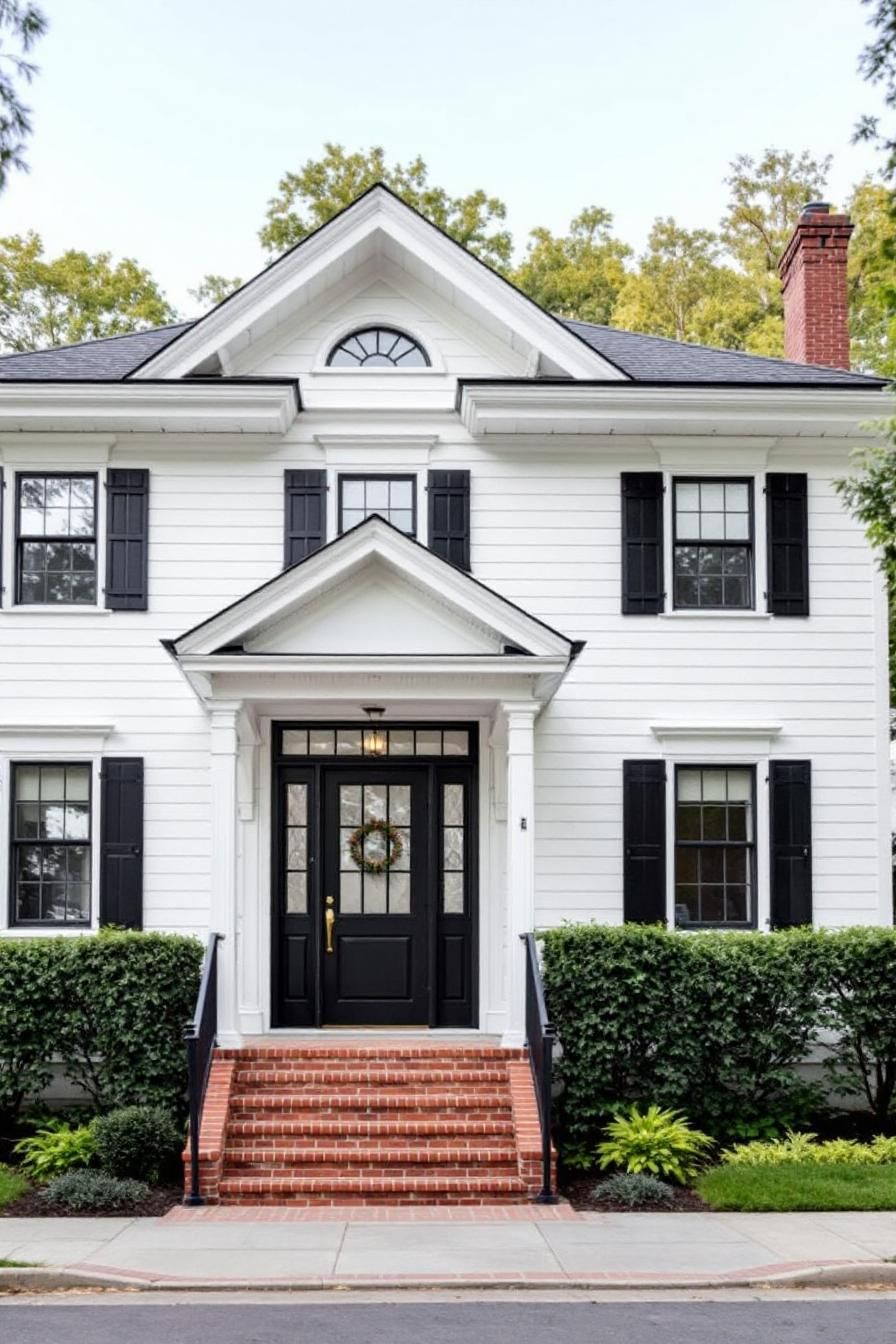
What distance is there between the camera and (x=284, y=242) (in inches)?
1144

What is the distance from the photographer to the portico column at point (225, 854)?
11.2 meters

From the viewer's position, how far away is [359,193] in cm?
2917

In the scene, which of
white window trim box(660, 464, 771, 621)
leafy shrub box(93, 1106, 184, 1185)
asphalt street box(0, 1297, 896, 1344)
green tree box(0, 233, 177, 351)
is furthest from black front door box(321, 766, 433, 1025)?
green tree box(0, 233, 177, 351)

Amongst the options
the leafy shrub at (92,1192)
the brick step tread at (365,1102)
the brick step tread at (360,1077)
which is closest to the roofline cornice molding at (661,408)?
the brick step tread at (360,1077)

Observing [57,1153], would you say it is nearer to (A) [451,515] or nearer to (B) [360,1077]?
(B) [360,1077]

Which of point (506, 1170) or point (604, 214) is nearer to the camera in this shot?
point (506, 1170)

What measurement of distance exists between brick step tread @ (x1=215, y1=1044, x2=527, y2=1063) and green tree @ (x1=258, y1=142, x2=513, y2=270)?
838 inches

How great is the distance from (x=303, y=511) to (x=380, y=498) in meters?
0.75

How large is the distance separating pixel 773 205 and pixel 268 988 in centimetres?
2372

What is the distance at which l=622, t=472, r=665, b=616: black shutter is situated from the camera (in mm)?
13305

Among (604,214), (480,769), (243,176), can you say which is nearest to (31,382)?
(480,769)

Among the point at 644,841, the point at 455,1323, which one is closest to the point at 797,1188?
the point at 455,1323

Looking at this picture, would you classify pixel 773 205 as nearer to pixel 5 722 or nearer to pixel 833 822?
pixel 833 822

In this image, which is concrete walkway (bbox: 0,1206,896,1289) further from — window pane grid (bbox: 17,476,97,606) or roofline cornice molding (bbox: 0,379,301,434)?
roofline cornice molding (bbox: 0,379,301,434)
